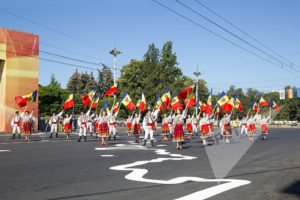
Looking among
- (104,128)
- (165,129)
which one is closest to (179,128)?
(104,128)

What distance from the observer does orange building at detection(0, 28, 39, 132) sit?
29609mm

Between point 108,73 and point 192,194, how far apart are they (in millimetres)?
90120

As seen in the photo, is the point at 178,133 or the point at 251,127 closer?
the point at 178,133

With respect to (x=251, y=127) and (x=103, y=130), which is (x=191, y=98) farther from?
(x=251, y=127)

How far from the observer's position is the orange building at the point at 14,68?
97.1 ft

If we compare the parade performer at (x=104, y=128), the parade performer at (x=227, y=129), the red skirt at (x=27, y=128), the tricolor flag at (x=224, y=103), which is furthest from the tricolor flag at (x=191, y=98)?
the red skirt at (x=27, y=128)

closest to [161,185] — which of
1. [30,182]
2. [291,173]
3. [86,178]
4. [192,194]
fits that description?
[192,194]

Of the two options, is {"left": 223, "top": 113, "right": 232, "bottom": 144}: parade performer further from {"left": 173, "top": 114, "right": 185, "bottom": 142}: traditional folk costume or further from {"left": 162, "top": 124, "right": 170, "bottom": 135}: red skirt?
{"left": 173, "top": 114, "right": 185, "bottom": 142}: traditional folk costume

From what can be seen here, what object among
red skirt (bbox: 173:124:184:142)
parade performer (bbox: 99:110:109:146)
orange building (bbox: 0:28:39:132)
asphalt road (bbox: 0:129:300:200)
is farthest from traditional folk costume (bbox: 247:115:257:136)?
orange building (bbox: 0:28:39:132)

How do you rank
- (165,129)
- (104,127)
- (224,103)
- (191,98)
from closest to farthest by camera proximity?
(104,127) → (191,98) → (165,129) → (224,103)

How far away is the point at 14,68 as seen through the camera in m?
30.4

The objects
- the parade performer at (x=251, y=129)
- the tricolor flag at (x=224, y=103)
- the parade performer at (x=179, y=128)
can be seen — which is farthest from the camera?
the tricolor flag at (x=224, y=103)

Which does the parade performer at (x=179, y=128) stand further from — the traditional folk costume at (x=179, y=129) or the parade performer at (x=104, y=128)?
A: the parade performer at (x=104, y=128)

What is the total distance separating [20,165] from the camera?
9.49 metres
